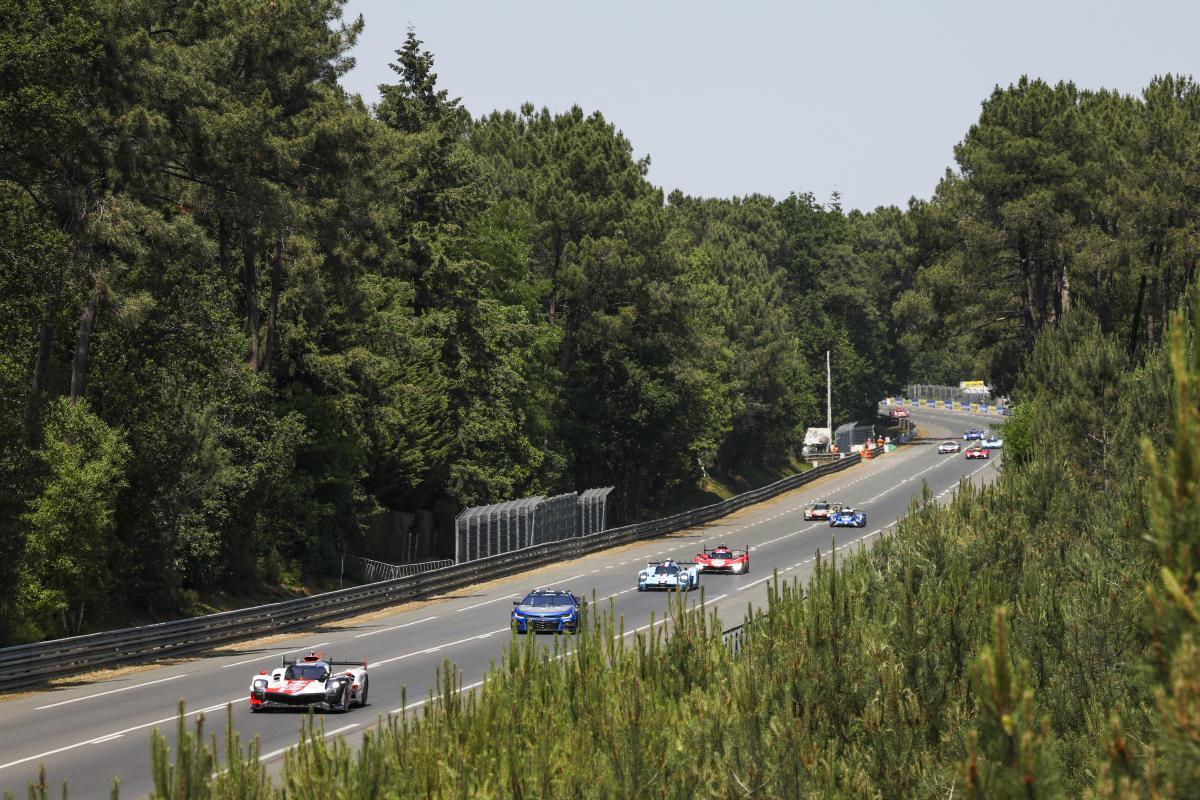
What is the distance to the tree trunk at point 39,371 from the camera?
32250 millimetres

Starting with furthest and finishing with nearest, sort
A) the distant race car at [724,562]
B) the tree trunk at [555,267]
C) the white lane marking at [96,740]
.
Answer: the tree trunk at [555,267] < the distant race car at [724,562] < the white lane marking at [96,740]

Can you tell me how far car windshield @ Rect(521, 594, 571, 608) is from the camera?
3841cm

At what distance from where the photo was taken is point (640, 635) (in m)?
13.5

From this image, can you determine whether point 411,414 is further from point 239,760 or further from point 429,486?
point 239,760

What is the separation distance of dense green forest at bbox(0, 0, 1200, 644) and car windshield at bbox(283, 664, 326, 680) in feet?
30.1

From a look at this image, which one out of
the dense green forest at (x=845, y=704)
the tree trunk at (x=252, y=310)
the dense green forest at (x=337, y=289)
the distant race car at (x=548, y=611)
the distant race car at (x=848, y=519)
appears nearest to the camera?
the dense green forest at (x=845, y=704)

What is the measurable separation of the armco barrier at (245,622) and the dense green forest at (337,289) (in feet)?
5.94

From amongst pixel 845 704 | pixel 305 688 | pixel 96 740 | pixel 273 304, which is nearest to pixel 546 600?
pixel 305 688

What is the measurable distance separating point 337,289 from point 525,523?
53.7 feet

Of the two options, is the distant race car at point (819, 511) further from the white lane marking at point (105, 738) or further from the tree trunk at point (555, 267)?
the white lane marking at point (105, 738)

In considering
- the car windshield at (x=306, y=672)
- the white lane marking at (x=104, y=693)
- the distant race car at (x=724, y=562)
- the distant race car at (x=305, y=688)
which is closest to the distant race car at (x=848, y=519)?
the distant race car at (x=724, y=562)

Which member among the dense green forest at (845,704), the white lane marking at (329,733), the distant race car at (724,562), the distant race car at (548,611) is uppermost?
the dense green forest at (845,704)

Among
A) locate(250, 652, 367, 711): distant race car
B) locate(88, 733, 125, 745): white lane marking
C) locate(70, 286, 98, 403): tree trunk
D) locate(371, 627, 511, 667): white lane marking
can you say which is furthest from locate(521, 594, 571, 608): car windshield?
locate(88, 733, 125, 745): white lane marking

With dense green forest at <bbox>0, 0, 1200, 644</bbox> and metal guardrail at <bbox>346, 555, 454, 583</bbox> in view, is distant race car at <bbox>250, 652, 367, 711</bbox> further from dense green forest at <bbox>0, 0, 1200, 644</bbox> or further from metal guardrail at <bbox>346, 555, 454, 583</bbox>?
metal guardrail at <bbox>346, 555, 454, 583</bbox>
